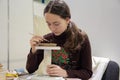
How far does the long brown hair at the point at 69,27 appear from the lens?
3.54ft

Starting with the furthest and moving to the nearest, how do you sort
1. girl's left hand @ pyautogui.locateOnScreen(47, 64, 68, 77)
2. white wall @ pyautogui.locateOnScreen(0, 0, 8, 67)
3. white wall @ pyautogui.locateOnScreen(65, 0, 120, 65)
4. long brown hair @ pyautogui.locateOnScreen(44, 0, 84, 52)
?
white wall @ pyautogui.locateOnScreen(65, 0, 120, 65) < white wall @ pyautogui.locateOnScreen(0, 0, 8, 67) < long brown hair @ pyautogui.locateOnScreen(44, 0, 84, 52) < girl's left hand @ pyautogui.locateOnScreen(47, 64, 68, 77)

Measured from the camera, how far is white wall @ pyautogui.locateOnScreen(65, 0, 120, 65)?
2.00 m

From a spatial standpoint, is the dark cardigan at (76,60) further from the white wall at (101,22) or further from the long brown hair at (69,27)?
the white wall at (101,22)

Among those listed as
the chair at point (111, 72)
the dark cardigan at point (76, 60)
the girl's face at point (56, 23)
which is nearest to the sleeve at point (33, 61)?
the dark cardigan at point (76, 60)

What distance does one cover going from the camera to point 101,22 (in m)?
2.06

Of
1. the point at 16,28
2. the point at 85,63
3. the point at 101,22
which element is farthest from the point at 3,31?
the point at 101,22

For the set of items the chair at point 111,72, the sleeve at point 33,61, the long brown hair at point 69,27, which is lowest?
the chair at point 111,72

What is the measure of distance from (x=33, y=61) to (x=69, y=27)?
0.91 feet

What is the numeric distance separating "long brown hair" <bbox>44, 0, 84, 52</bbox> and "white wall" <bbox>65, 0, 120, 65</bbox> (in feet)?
3.06

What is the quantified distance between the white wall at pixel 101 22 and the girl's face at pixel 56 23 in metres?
0.99

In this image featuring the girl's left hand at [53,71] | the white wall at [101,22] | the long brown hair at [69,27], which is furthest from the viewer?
the white wall at [101,22]

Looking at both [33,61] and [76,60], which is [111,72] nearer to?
[76,60]

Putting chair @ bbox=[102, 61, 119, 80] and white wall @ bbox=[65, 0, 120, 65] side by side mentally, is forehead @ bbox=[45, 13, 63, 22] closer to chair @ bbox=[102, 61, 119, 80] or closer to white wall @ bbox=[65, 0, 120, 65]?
chair @ bbox=[102, 61, 119, 80]

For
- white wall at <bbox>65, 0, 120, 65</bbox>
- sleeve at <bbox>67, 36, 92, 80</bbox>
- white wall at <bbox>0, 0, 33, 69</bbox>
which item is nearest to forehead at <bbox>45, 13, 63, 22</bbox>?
sleeve at <bbox>67, 36, 92, 80</bbox>
